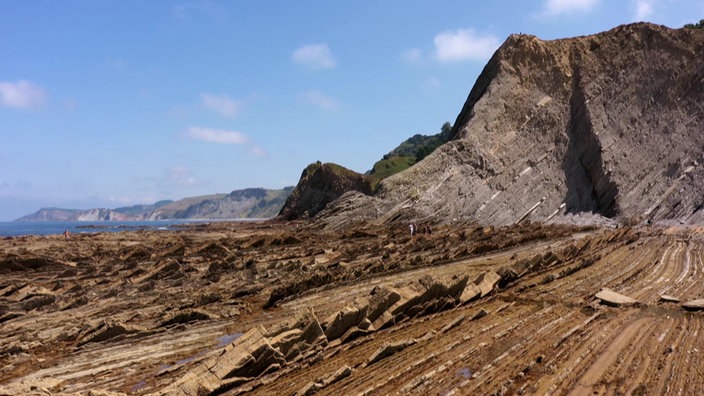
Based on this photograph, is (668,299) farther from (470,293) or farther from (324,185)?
(324,185)

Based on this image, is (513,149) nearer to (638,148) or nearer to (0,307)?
(638,148)

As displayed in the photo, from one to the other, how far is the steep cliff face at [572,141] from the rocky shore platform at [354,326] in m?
20.5

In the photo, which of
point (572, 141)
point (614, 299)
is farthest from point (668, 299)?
point (572, 141)

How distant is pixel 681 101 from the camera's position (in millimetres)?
49156

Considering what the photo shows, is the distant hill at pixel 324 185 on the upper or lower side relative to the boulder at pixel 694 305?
upper

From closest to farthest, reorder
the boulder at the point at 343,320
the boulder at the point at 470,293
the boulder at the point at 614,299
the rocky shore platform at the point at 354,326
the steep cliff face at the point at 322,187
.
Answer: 1. the rocky shore platform at the point at 354,326
2. the boulder at the point at 343,320
3. the boulder at the point at 614,299
4. the boulder at the point at 470,293
5. the steep cliff face at the point at 322,187

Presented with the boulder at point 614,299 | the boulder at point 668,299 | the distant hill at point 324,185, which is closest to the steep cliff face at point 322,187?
the distant hill at point 324,185

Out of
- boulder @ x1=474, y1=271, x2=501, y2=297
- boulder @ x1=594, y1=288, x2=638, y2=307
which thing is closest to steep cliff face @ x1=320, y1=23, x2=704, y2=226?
boulder @ x1=474, y1=271, x2=501, y2=297

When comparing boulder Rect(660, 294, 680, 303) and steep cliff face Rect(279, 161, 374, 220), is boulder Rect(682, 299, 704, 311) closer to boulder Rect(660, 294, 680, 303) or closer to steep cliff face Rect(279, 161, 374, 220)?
boulder Rect(660, 294, 680, 303)

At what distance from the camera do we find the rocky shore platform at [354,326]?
8.82 m

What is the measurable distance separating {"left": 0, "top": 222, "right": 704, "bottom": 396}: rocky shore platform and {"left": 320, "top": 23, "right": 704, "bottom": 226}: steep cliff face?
20.5m

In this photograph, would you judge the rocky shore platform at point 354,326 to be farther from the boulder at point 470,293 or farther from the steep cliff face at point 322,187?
the steep cliff face at point 322,187

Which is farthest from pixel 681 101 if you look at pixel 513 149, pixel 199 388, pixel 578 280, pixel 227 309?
pixel 199 388

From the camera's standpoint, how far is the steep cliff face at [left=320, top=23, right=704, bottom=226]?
42625 millimetres
